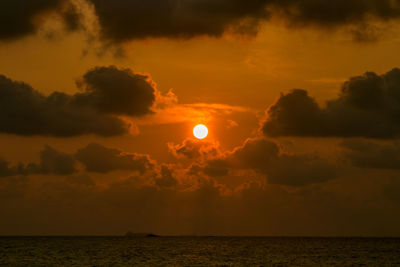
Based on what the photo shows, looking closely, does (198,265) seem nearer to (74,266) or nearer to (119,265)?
(119,265)

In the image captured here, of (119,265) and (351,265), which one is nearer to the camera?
(119,265)

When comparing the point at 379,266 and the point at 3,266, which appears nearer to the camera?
the point at 3,266

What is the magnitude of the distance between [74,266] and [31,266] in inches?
384

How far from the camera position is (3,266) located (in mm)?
123125

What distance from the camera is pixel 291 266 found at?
130250 millimetres

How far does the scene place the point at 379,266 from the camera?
135000mm

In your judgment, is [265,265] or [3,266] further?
[265,265]

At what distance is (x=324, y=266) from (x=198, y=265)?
3134 centimetres

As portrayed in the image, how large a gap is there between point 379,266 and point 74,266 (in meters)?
75.9

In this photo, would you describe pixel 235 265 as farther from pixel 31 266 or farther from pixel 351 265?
pixel 31 266

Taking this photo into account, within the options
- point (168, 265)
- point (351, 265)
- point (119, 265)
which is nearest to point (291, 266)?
point (351, 265)

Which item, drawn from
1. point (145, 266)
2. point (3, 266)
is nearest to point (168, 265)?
point (145, 266)

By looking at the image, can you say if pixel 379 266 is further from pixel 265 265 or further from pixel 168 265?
pixel 168 265

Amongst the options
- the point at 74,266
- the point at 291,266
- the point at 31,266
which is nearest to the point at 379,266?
the point at 291,266
